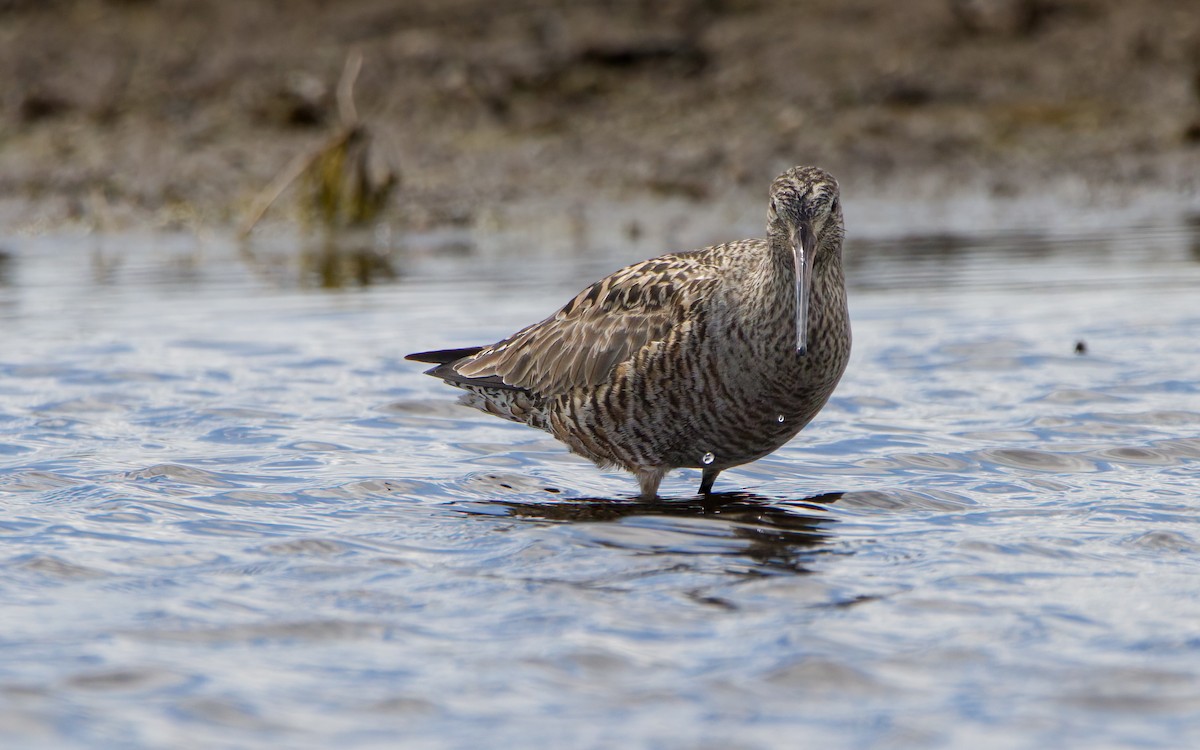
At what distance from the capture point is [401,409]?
903 centimetres

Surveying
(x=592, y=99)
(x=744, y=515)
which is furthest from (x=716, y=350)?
(x=592, y=99)

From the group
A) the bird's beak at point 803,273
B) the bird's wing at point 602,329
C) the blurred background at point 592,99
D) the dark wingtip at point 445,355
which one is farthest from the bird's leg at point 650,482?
the blurred background at point 592,99

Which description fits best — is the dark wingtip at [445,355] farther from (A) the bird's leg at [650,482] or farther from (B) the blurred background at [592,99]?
(B) the blurred background at [592,99]

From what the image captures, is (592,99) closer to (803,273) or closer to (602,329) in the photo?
(602,329)

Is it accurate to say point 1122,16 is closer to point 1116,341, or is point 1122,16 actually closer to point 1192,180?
point 1192,180

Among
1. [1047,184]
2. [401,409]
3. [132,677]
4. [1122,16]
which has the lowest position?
Answer: [132,677]

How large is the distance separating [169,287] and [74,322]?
62.2 inches

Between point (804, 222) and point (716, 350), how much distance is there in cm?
60

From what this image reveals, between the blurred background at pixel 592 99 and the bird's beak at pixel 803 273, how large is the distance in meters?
9.90

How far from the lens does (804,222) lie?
6496 mm

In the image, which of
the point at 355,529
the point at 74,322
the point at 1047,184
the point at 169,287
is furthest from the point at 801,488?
the point at 1047,184

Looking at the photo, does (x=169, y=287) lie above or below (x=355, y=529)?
above

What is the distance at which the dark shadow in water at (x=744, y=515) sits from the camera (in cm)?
625

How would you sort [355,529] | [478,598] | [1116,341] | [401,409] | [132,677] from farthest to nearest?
[1116,341] < [401,409] < [355,529] < [478,598] < [132,677]
